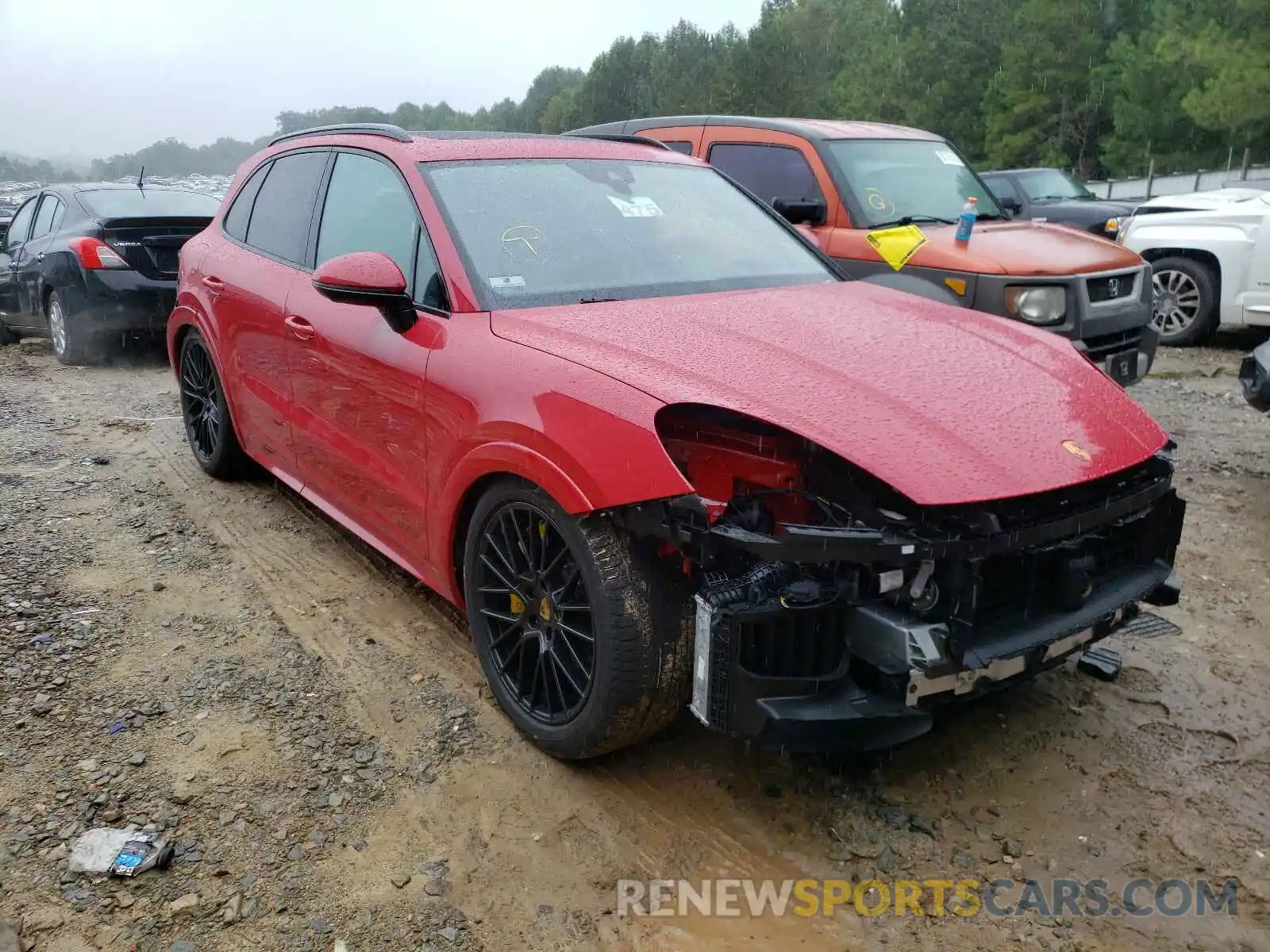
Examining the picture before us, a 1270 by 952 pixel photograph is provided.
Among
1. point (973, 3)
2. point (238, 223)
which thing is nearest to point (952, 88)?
point (973, 3)

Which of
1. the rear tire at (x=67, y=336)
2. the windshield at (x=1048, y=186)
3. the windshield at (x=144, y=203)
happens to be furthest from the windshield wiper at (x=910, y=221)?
the windshield at (x=1048, y=186)

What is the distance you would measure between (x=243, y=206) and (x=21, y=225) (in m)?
7.07

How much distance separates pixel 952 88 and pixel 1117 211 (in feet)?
125

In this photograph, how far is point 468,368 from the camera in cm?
298

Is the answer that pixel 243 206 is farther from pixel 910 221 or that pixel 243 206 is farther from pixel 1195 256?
pixel 1195 256

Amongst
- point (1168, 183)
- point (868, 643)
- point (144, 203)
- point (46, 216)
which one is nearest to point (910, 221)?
point (868, 643)

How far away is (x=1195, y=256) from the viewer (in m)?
8.85

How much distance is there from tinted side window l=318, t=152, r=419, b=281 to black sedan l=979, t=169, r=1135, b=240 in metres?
11.3

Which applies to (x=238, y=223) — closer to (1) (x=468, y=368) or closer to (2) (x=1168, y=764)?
(1) (x=468, y=368)

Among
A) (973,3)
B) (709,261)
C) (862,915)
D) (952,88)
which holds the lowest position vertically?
(862,915)

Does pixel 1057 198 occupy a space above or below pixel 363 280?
above

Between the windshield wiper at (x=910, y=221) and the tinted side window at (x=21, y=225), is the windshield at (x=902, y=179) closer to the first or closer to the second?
the windshield wiper at (x=910, y=221)

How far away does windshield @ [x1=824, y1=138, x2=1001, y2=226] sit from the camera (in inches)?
258

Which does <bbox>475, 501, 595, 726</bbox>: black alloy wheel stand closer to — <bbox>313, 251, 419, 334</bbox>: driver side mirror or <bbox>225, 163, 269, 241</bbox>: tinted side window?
<bbox>313, 251, 419, 334</bbox>: driver side mirror
